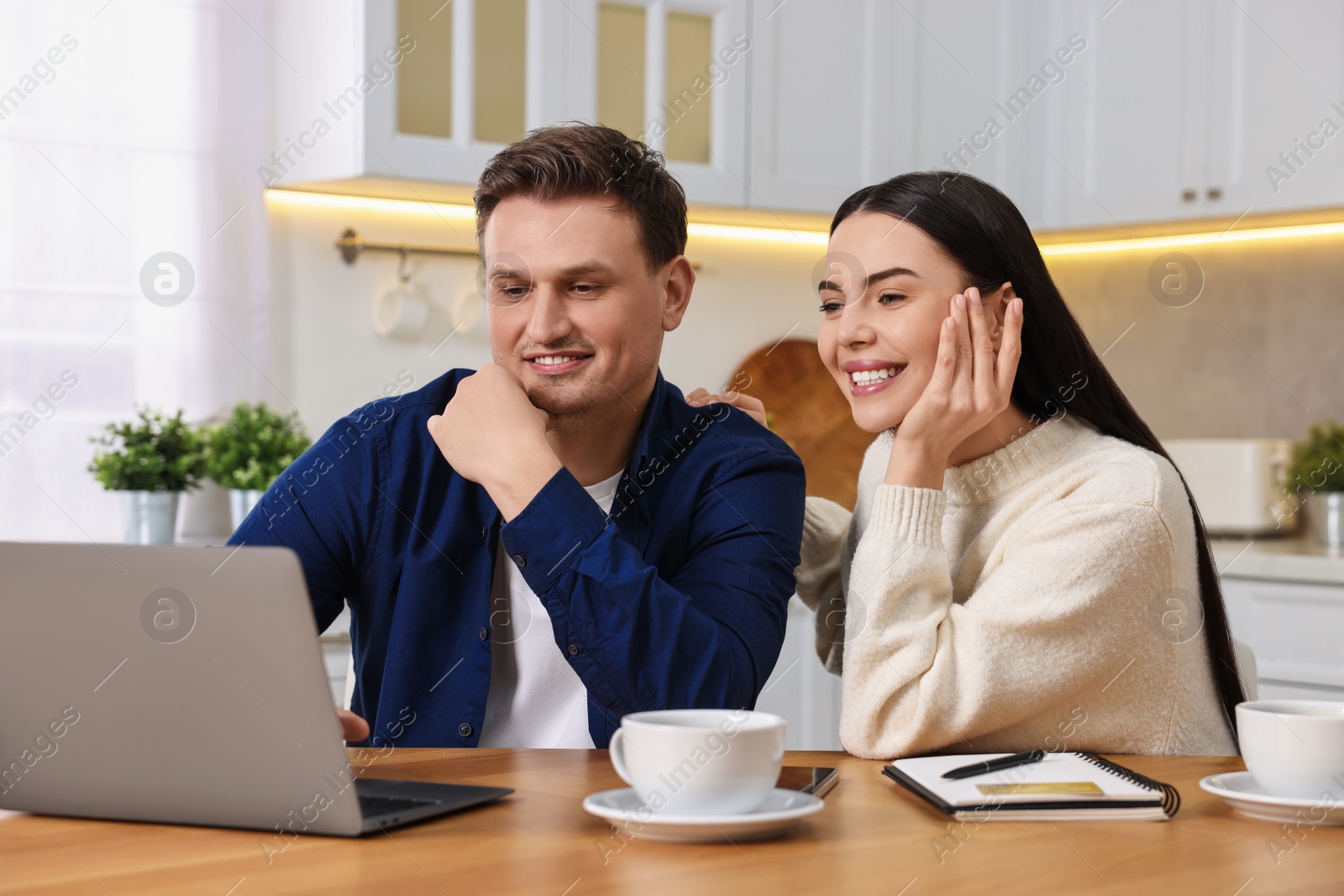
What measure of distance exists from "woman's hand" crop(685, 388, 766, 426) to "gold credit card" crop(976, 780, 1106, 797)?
0.79m

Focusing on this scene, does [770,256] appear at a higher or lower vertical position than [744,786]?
higher

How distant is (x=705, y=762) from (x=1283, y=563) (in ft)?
7.67

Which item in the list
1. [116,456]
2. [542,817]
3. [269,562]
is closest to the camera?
[269,562]

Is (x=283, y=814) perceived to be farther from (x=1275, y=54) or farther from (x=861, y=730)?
(x=1275, y=54)

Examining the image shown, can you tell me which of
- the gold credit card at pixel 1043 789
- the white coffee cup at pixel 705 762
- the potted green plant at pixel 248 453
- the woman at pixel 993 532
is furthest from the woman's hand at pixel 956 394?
the potted green plant at pixel 248 453

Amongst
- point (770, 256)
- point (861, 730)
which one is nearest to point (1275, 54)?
point (770, 256)

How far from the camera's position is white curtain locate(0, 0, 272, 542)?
263 cm

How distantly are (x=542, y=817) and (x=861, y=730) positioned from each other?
41 cm

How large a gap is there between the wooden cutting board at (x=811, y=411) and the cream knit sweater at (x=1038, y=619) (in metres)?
2.09

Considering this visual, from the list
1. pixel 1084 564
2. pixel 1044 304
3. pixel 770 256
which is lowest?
pixel 1084 564

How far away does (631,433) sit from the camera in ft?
5.38

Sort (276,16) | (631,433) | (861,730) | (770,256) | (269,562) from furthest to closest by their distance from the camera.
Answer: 1. (770,256)
2. (276,16)
3. (631,433)
4. (861,730)
5. (269,562)

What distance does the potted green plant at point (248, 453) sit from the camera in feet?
8.30

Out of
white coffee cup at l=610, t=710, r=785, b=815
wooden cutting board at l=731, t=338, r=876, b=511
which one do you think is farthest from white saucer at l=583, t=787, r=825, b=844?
wooden cutting board at l=731, t=338, r=876, b=511
